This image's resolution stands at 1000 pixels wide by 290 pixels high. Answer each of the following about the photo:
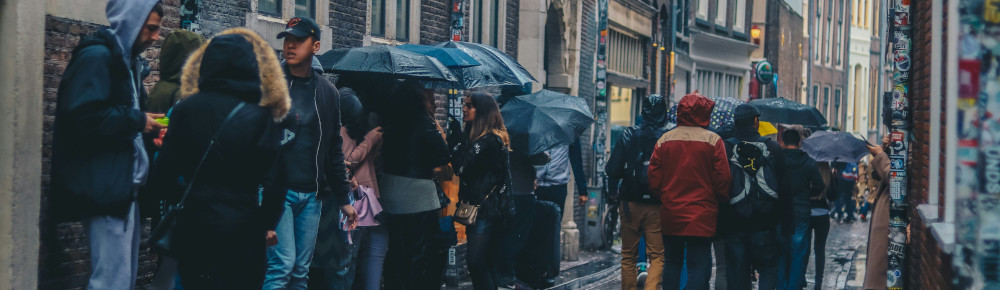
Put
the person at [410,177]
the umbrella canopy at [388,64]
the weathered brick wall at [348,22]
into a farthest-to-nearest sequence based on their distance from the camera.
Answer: the weathered brick wall at [348,22], the umbrella canopy at [388,64], the person at [410,177]

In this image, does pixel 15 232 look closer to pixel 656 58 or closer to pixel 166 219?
pixel 166 219

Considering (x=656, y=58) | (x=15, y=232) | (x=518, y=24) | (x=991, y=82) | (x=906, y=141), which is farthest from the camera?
(x=656, y=58)

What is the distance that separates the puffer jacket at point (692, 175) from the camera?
838 cm

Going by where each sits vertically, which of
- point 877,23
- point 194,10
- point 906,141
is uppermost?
point 877,23

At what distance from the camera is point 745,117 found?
362 inches

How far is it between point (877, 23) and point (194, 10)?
50455 mm

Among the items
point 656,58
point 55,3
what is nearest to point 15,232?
point 55,3

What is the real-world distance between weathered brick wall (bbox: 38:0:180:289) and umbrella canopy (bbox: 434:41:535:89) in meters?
3.21

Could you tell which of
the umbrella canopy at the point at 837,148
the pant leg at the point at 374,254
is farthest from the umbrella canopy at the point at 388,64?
the umbrella canopy at the point at 837,148

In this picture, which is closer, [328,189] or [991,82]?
[991,82]

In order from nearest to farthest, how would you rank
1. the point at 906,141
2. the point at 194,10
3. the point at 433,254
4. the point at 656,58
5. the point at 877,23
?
1. the point at 194,10
2. the point at 433,254
3. the point at 906,141
4. the point at 656,58
5. the point at 877,23

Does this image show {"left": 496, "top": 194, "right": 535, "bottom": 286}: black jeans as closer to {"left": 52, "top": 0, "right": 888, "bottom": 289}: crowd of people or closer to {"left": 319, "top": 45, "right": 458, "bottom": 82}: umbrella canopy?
{"left": 52, "top": 0, "right": 888, "bottom": 289}: crowd of people

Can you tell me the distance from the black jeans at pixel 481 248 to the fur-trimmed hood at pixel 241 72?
3.70 m

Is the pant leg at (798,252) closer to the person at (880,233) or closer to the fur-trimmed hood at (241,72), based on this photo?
the person at (880,233)
